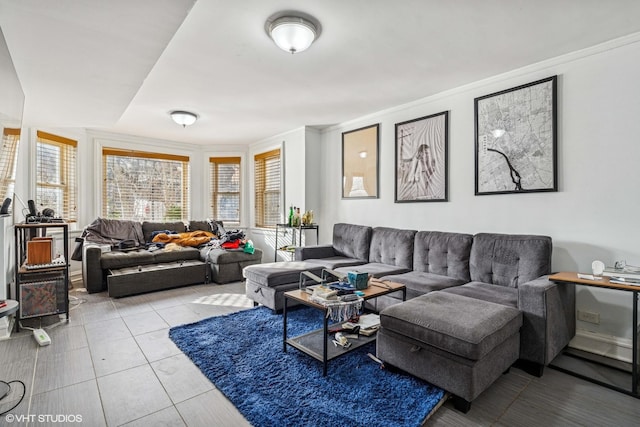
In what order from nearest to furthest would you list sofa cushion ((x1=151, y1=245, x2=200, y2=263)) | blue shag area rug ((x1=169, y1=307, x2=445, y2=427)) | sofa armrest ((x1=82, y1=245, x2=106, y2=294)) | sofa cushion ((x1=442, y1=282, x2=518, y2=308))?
blue shag area rug ((x1=169, y1=307, x2=445, y2=427))
sofa cushion ((x1=442, y1=282, x2=518, y2=308))
sofa armrest ((x1=82, y1=245, x2=106, y2=294))
sofa cushion ((x1=151, y1=245, x2=200, y2=263))

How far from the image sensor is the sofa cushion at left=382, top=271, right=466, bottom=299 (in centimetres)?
287

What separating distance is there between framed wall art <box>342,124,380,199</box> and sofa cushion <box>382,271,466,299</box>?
1.53m

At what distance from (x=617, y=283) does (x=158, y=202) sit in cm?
655

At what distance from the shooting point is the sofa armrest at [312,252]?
425 centimetres

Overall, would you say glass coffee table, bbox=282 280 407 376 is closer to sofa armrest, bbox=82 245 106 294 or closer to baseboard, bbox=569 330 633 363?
baseboard, bbox=569 330 633 363

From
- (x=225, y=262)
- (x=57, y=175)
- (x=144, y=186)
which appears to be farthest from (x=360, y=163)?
(x=57, y=175)

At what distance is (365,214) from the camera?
464 centimetres

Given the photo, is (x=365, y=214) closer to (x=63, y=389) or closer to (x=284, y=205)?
(x=284, y=205)

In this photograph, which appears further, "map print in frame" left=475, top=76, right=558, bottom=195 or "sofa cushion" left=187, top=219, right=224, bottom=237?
"sofa cushion" left=187, top=219, right=224, bottom=237

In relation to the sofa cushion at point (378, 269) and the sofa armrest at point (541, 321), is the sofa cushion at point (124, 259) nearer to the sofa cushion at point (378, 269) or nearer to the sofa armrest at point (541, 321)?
the sofa cushion at point (378, 269)

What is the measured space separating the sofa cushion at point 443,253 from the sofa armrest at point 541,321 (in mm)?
886

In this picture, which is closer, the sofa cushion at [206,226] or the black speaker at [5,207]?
the black speaker at [5,207]

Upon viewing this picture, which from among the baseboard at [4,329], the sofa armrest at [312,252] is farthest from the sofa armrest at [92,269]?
the sofa armrest at [312,252]

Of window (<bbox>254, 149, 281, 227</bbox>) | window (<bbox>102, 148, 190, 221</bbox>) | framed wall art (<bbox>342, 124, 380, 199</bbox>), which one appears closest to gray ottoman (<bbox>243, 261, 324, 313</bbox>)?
framed wall art (<bbox>342, 124, 380, 199</bbox>)
